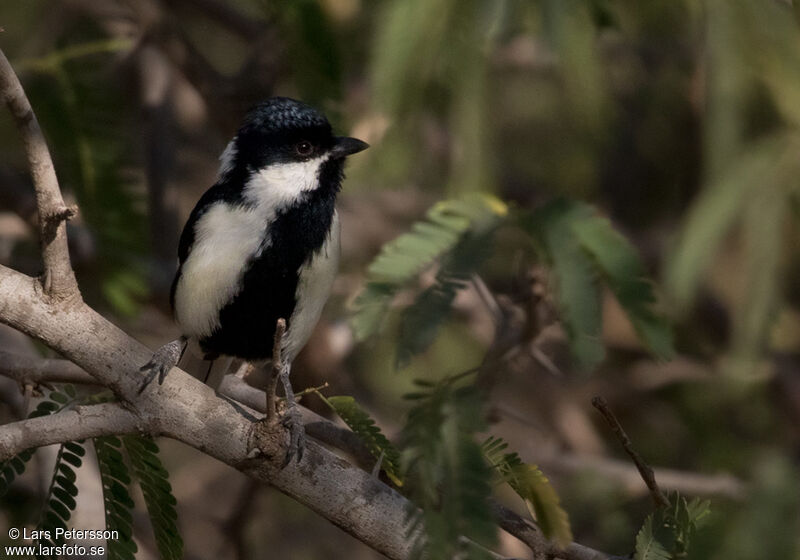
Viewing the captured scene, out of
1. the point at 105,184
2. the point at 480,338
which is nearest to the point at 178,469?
the point at 480,338

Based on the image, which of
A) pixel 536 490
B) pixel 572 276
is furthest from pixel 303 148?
pixel 536 490

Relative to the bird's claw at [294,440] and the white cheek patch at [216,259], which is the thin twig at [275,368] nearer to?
the bird's claw at [294,440]

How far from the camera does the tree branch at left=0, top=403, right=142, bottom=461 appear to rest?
6.54ft

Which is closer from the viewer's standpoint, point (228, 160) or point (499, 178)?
point (228, 160)

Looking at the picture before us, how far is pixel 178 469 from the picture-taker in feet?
18.2

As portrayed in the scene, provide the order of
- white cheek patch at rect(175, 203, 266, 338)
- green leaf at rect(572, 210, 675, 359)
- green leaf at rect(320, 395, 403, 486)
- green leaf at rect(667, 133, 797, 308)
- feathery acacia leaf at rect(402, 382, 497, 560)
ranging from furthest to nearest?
white cheek patch at rect(175, 203, 266, 338) → green leaf at rect(667, 133, 797, 308) → green leaf at rect(572, 210, 675, 359) → green leaf at rect(320, 395, 403, 486) → feathery acacia leaf at rect(402, 382, 497, 560)

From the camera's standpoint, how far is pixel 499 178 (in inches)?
201

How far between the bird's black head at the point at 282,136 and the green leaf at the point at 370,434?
1.12m

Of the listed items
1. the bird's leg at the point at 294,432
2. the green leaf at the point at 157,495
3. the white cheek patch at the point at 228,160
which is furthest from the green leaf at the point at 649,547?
the white cheek patch at the point at 228,160

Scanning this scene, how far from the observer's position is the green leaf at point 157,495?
2410 mm

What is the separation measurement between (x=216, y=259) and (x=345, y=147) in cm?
65

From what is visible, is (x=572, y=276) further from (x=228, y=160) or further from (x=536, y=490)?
(x=228, y=160)

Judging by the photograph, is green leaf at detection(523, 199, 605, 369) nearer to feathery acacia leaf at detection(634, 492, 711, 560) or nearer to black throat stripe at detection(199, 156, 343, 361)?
feathery acacia leaf at detection(634, 492, 711, 560)

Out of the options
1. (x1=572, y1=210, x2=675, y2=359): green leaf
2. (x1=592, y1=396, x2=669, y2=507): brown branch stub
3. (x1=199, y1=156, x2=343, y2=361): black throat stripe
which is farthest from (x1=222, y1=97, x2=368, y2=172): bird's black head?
(x1=592, y1=396, x2=669, y2=507): brown branch stub
